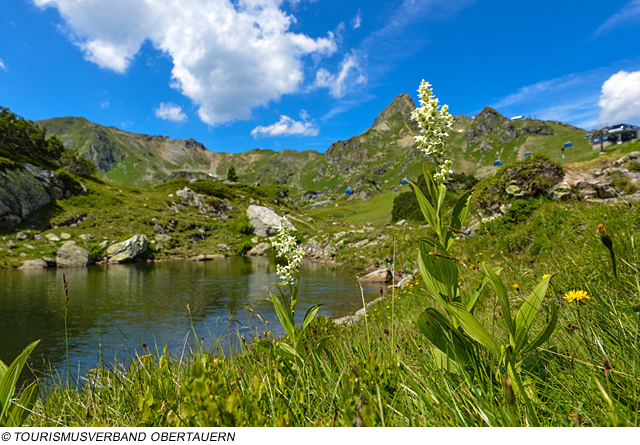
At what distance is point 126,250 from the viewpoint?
125 feet

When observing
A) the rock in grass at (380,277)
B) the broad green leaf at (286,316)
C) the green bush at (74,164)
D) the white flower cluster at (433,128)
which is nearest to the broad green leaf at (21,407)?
the broad green leaf at (286,316)

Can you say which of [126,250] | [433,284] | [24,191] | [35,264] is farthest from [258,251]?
[433,284]

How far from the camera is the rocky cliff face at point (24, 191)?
3900 cm

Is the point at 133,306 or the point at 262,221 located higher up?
the point at 262,221

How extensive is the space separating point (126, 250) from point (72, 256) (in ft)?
17.9

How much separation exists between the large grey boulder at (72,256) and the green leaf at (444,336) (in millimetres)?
43189

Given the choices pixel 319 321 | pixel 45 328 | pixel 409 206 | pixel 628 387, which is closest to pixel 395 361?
pixel 628 387

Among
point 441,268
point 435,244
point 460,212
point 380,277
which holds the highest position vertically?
point 460,212

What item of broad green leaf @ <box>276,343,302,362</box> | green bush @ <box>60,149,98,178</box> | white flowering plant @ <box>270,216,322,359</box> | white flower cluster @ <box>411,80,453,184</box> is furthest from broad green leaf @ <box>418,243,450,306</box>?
green bush @ <box>60,149,98,178</box>

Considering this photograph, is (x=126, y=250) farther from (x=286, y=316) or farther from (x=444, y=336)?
(x=444, y=336)

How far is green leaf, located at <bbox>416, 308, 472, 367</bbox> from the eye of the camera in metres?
2.21

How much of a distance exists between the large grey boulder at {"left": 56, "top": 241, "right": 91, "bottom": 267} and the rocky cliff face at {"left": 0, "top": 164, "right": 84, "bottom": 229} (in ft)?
38.4

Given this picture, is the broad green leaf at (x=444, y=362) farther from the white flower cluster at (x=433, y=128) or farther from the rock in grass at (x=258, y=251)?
the rock in grass at (x=258, y=251)

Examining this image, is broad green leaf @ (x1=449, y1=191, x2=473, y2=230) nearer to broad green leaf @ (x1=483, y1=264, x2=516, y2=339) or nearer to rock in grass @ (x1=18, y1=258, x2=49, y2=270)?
broad green leaf @ (x1=483, y1=264, x2=516, y2=339)
